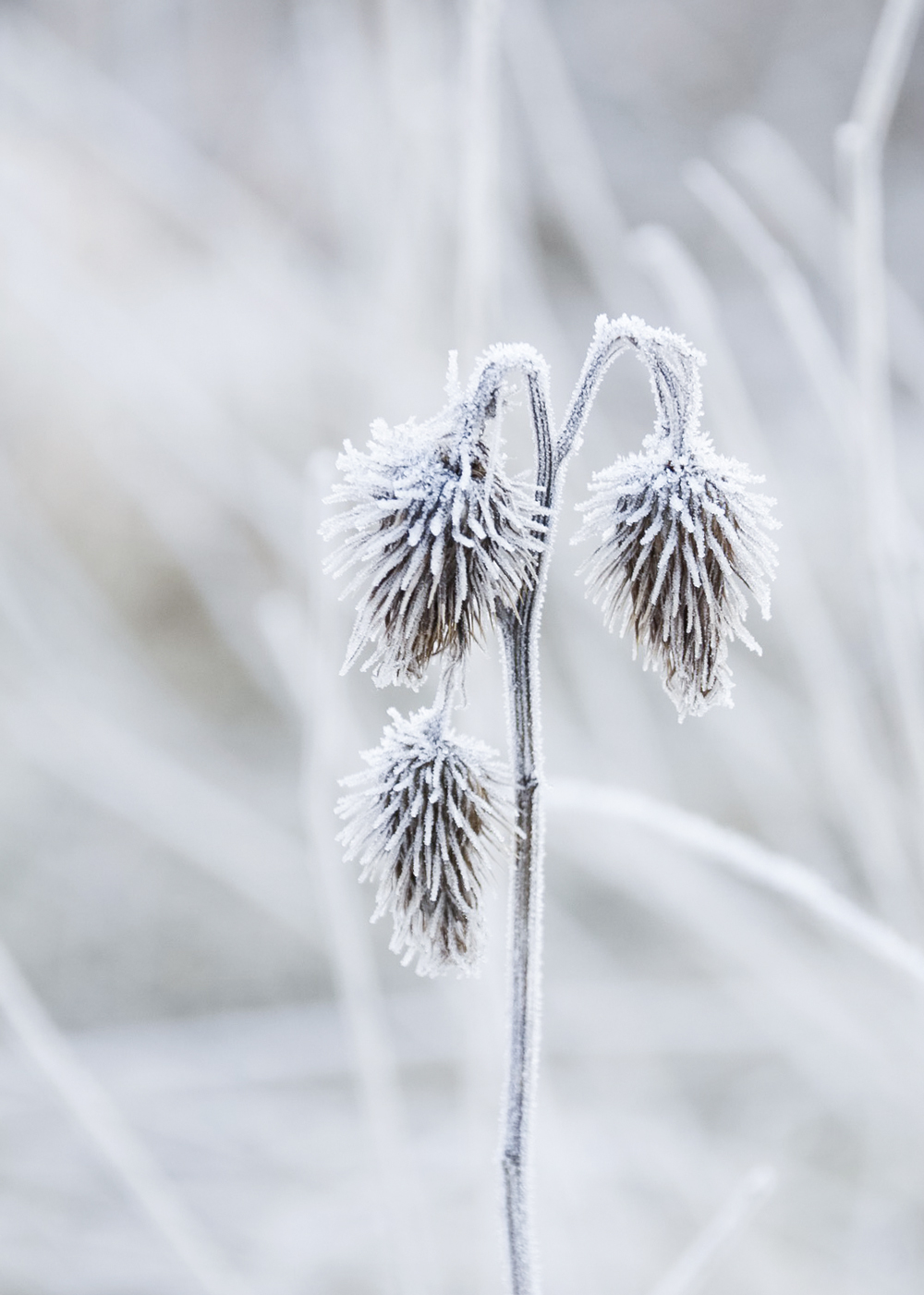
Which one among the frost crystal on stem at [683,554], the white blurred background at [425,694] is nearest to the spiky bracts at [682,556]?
the frost crystal on stem at [683,554]

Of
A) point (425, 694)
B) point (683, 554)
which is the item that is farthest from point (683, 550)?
point (425, 694)

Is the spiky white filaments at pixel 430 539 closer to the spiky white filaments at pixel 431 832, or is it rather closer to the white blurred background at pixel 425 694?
the spiky white filaments at pixel 431 832

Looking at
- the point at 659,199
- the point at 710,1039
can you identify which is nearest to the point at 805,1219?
the point at 710,1039

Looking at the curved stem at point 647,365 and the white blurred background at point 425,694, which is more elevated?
the white blurred background at point 425,694

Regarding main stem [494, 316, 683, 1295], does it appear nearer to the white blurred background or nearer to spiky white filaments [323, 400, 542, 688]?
spiky white filaments [323, 400, 542, 688]

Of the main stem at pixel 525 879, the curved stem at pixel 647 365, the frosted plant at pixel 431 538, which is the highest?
the curved stem at pixel 647 365

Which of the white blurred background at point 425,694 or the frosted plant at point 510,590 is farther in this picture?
the white blurred background at point 425,694
